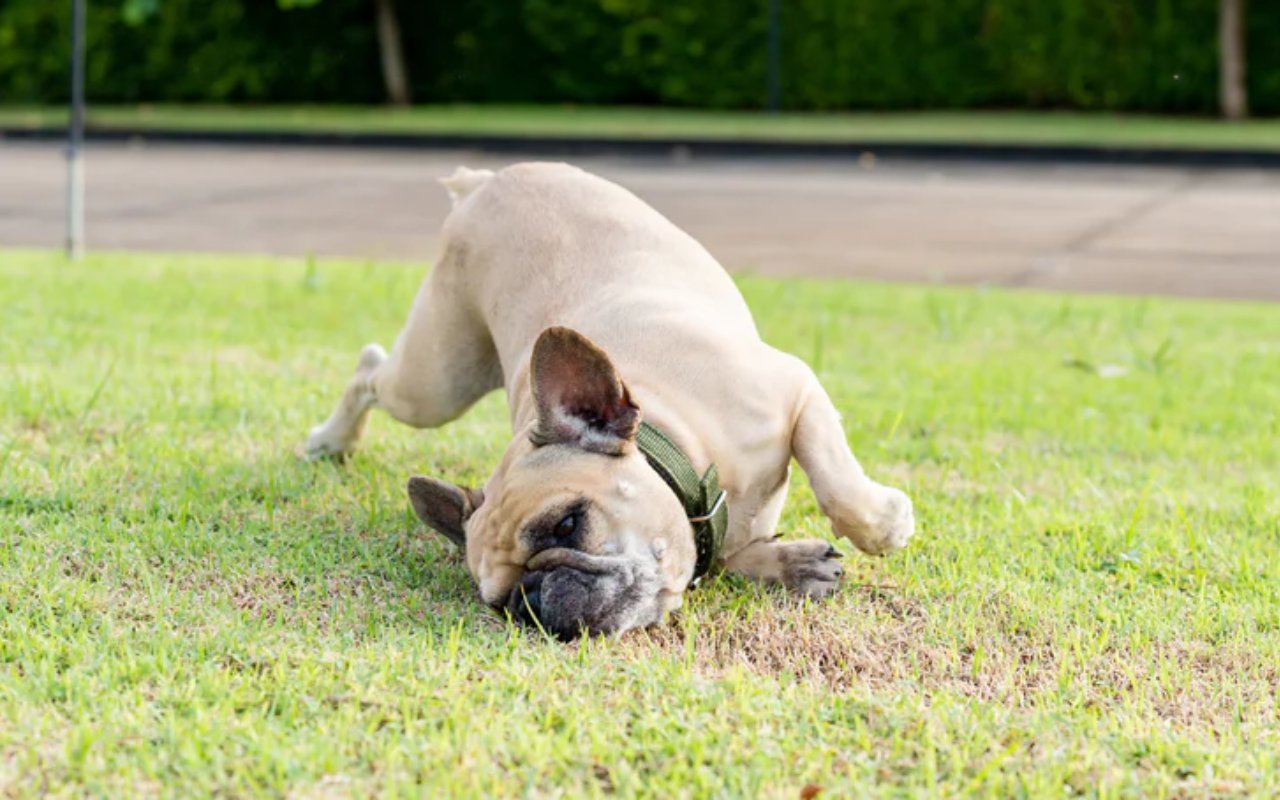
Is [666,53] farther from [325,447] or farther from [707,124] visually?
[325,447]

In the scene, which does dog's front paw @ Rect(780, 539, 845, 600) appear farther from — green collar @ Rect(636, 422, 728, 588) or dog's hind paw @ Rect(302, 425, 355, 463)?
dog's hind paw @ Rect(302, 425, 355, 463)

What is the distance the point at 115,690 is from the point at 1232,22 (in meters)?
18.9

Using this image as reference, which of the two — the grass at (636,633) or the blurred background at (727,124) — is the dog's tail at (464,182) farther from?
the blurred background at (727,124)

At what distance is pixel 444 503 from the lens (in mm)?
3766

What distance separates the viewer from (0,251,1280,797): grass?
9.35ft

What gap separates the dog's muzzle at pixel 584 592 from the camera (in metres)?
3.34

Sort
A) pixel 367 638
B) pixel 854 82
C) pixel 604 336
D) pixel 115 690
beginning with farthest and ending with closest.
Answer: pixel 854 82 → pixel 604 336 → pixel 367 638 → pixel 115 690

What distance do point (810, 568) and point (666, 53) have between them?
19448 millimetres

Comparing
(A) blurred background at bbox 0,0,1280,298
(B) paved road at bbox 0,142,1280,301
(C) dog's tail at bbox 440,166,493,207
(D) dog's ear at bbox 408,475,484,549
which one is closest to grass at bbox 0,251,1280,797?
(D) dog's ear at bbox 408,475,484,549

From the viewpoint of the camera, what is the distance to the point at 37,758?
281 centimetres

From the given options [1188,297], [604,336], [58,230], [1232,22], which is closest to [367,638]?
[604,336]

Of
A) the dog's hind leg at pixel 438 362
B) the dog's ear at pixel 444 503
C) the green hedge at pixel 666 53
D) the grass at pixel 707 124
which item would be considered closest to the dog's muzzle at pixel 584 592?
the dog's ear at pixel 444 503

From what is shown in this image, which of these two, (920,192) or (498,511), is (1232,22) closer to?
(920,192)

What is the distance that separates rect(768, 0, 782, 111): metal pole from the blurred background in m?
0.05
